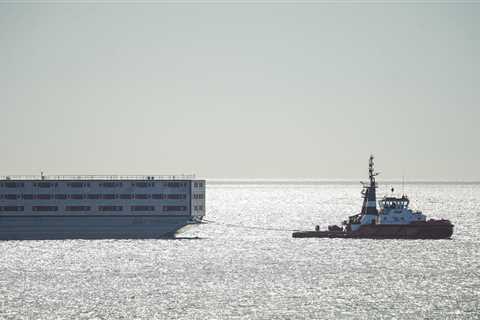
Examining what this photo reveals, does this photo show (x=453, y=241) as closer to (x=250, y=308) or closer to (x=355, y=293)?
(x=355, y=293)

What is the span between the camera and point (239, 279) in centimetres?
9019

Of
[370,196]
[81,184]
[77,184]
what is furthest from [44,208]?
[370,196]

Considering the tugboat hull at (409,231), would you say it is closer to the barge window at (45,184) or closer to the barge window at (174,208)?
the barge window at (174,208)

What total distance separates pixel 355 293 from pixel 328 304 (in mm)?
7257

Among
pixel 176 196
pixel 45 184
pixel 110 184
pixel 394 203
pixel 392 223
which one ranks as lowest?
pixel 392 223

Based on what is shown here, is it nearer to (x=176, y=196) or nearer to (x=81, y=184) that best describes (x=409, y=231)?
(x=176, y=196)

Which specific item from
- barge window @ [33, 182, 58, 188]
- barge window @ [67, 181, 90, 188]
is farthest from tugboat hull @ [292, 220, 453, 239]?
barge window @ [33, 182, 58, 188]

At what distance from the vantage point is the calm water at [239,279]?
232 ft

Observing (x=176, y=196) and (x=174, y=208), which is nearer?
(x=174, y=208)

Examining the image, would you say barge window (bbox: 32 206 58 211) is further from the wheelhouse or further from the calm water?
the wheelhouse

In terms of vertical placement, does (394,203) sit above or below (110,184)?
below

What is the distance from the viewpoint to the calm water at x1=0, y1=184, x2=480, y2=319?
232 ft

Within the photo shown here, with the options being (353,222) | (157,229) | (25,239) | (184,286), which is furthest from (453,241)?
(25,239)

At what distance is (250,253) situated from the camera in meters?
120
